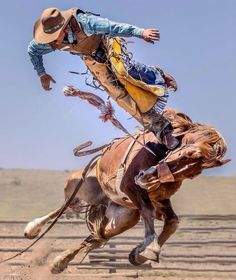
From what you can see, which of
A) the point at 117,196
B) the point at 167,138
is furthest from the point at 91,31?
the point at 117,196

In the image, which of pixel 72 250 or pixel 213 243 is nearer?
pixel 72 250

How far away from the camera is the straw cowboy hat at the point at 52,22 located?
20.7ft

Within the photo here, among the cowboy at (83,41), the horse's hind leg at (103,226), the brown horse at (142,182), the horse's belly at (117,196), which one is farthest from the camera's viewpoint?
the horse's hind leg at (103,226)

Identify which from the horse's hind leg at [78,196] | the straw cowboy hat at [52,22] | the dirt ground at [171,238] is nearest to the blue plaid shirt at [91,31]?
the straw cowboy hat at [52,22]

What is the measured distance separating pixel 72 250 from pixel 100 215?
551 millimetres

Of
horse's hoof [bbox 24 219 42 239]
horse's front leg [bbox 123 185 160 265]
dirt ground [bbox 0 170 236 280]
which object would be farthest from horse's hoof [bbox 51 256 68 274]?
horse's front leg [bbox 123 185 160 265]

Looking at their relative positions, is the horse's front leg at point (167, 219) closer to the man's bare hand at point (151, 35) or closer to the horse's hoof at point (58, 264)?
the horse's hoof at point (58, 264)

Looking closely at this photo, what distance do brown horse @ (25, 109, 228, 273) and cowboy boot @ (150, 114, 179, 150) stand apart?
69mm

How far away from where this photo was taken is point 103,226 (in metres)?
7.69

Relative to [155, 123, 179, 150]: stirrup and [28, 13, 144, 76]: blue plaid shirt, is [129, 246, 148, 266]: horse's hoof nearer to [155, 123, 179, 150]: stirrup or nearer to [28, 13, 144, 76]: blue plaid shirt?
[155, 123, 179, 150]: stirrup

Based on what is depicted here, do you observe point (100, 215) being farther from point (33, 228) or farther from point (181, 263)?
point (181, 263)

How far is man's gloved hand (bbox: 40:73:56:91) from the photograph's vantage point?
22.5ft

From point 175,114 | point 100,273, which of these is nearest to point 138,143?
point 175,114

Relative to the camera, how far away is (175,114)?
691 cm
